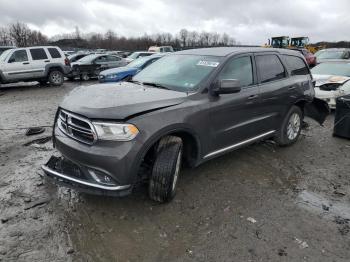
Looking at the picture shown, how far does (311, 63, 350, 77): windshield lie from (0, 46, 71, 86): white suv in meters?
11.0

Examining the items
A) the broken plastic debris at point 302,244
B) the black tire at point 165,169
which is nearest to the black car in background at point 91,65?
the black tire at point 165,169

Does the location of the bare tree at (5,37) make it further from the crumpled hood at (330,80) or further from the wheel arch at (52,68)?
the crumpled hood at (330,80)

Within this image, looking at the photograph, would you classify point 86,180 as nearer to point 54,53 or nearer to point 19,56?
point 19,56

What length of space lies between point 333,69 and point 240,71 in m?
6.90

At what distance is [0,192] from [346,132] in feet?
20.9

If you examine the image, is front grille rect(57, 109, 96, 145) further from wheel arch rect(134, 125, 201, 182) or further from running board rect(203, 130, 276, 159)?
running board rect(203, 130, 276, 159)

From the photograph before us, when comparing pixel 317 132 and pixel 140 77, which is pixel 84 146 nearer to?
pixel 140 77

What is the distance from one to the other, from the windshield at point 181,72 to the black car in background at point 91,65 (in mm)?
13347

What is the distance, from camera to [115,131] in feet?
11.1

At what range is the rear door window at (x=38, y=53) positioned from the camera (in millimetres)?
14715

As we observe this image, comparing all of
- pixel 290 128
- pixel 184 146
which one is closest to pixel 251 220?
pixel 184 146

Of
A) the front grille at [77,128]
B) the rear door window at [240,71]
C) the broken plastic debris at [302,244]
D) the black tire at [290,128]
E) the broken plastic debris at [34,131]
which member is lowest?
the broken plastic debris at [302,244]

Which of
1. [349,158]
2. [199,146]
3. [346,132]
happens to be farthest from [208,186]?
[346,132]

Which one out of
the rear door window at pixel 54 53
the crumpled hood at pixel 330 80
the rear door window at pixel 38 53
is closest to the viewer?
the crumpled hood at pixel 330 80
